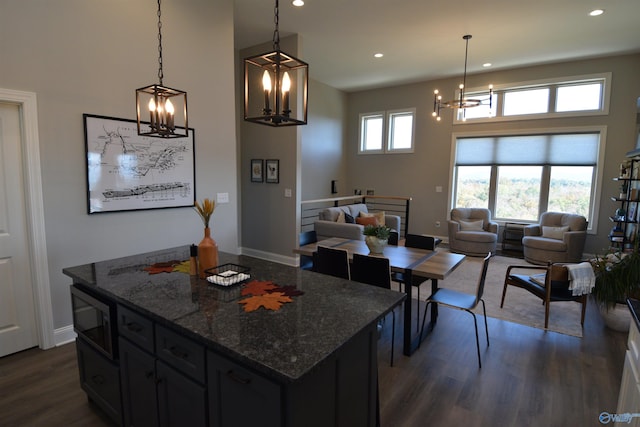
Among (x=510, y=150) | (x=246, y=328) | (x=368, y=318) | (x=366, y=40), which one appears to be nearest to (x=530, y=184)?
(x=510, y=150)

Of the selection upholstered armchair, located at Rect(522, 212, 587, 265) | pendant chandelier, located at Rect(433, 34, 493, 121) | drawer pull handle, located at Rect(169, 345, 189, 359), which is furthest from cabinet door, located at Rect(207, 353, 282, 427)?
upholstered armchair, located at Rect(522, 212, 587, 265)

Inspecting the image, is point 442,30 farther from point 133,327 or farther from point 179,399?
point 179,399

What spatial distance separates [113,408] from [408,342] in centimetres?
215

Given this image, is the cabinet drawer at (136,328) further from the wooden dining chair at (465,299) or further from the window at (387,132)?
the window at (387,132)

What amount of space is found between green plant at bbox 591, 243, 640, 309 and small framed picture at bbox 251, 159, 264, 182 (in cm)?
459

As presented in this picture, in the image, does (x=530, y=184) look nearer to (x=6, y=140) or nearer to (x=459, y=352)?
(x=459, y=352)

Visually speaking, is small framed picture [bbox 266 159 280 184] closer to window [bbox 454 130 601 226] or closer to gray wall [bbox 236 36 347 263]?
gray wall [bbox 236 36 347 263]

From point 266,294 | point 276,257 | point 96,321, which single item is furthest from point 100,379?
point 276,257

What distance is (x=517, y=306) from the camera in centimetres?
391

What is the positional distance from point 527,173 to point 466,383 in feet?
17.8

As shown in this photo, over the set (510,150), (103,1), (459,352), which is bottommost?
(459,352)

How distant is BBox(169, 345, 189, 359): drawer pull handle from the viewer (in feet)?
4.68

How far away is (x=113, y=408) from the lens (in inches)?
74.9

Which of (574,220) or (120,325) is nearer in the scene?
(120,325)
